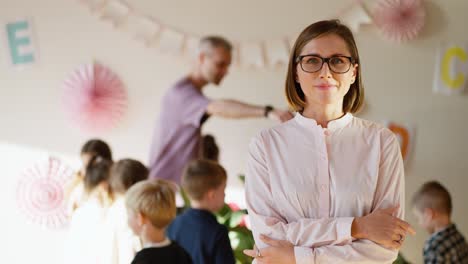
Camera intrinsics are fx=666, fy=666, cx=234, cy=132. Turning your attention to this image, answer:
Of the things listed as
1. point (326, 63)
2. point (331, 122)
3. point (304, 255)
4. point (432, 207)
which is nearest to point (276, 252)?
point (304, 255)

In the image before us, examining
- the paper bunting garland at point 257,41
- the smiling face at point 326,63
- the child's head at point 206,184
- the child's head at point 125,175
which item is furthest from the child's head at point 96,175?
the smiling face at point 326,63

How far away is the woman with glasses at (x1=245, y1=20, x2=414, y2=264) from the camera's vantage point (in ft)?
4.23

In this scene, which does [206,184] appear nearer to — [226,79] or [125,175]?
[125,175]

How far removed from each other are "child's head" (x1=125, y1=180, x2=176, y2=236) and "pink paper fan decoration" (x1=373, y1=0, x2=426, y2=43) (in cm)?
168

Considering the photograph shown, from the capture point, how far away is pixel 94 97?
3.35 metres

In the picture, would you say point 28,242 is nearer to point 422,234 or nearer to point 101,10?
point 101,10

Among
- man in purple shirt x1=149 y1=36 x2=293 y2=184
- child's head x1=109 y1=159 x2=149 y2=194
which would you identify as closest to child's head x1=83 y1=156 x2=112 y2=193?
Answer: child's head x1=109 y1=159 x2=149 y2=194

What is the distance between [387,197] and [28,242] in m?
2.48

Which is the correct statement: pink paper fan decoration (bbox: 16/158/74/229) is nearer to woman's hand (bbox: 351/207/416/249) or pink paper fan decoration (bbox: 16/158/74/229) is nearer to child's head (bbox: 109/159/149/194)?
child's head (bbox: 109/159/149/194)

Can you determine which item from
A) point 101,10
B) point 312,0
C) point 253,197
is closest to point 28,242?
point 101,10

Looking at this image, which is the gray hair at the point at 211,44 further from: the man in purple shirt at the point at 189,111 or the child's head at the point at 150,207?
the child's head at the point at 150,207

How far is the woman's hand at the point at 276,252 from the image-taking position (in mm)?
1302

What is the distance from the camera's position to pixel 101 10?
3289mm

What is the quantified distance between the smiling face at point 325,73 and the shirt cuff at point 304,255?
11.6 inches
